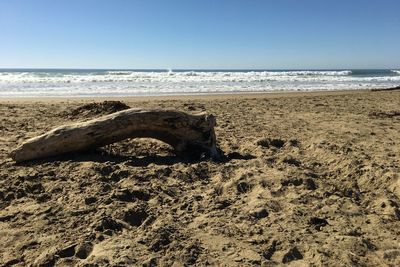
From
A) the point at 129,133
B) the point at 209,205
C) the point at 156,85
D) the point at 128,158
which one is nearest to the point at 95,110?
the point at 129,133

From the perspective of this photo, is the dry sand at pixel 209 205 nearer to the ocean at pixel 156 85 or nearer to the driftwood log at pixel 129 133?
the driftwood log at pixel 129 133

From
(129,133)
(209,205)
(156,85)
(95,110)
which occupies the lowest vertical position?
(156,85)

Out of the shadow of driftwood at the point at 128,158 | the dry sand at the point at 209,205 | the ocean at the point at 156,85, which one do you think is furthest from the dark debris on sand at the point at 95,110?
the ocean at the point at 156,85

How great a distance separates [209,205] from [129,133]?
2071 millimetres

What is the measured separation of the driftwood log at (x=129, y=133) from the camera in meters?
5.59

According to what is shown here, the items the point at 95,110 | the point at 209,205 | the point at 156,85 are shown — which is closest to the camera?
the point at 209,205

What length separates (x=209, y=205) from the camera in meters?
4.21

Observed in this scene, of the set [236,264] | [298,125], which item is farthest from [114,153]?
[298,125]

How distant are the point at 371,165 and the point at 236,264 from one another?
301 centimetres

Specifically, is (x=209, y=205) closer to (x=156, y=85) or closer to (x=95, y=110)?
(x=95, y=110)

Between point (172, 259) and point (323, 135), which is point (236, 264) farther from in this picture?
point (323, 135)

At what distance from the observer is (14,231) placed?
11.7 feet

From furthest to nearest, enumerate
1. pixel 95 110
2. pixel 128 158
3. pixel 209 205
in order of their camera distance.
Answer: pixel 95 110 → pixel 128 158 → pixel 209 205

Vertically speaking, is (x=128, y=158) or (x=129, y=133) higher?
(x=129, y=133)
